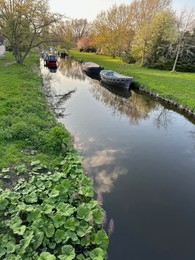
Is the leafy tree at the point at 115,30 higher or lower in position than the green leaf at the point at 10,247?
higher

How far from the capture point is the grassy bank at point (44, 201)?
4262mm

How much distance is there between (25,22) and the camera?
30.8m

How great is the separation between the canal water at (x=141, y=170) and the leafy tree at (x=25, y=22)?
60.4 ft

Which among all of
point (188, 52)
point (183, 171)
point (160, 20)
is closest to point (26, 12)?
point (160, 20)

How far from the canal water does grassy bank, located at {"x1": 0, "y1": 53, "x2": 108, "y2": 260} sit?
0.86 m

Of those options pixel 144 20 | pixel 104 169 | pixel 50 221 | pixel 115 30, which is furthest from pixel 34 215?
pixel 115 30

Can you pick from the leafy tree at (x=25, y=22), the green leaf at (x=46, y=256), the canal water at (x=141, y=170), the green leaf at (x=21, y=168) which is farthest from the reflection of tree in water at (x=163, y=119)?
the leafy tree at (x=25, y=22)

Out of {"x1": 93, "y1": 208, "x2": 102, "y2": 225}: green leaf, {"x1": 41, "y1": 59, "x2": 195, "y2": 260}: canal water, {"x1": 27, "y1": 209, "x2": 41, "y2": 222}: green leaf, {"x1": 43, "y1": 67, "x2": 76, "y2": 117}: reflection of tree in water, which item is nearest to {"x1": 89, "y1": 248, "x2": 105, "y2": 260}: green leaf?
{"x1": 93, "y1": 208, "x2": 102, "y2": 225}: green leaf

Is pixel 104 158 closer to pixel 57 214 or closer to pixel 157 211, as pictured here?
pixel 157 211

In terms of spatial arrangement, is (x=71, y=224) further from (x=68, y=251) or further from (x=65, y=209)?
(x=68, y=251)

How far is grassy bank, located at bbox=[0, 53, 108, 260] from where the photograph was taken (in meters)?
4.26

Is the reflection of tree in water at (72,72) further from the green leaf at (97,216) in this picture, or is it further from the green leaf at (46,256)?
the green leaf at (46,256)

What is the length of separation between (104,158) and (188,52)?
3472cm

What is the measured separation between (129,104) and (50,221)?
14.8 meters
